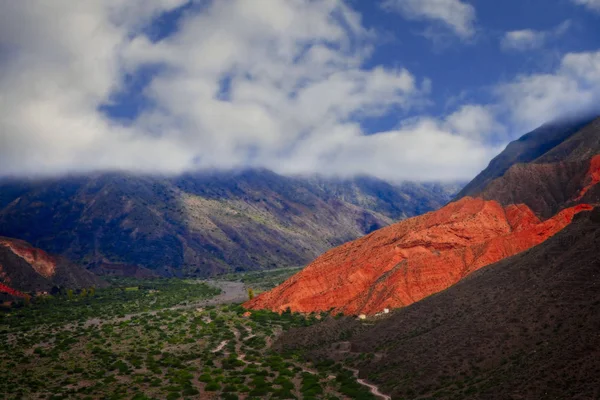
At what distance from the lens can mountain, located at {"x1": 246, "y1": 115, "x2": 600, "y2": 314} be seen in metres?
95.1

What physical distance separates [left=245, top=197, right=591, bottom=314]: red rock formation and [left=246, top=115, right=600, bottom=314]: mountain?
0.21 meters

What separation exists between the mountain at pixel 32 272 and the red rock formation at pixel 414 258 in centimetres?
8939

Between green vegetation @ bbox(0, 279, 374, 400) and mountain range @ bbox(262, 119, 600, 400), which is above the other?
mountain range @ bbox(262, 119, 600, 400)

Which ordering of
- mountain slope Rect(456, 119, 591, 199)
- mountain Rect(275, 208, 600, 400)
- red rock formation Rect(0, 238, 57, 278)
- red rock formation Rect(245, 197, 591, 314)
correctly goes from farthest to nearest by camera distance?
red rock formation Rect(0, 238, 57, 278) < mountain slope Rect(456, 119, 591, 199) < red rock formation Rect(245, 197, 591, 314) < mountain Rect(275, 208, 600, 400)

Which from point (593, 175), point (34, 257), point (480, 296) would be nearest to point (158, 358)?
point (480, 296)

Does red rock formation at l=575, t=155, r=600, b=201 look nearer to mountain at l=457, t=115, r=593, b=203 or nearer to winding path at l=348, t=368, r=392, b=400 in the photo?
mountain at l=457, t=115, r=593, b=203

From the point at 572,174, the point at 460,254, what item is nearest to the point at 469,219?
the point at 460,254

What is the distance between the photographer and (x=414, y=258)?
10156 centimetres

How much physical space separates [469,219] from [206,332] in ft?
206

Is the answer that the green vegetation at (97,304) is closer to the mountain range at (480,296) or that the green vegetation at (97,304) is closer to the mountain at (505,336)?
the mountain range at (480,296)

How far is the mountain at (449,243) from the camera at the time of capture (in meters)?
95.1

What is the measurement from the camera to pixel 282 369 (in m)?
65.6

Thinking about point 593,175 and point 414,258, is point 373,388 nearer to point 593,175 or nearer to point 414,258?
point 414,258

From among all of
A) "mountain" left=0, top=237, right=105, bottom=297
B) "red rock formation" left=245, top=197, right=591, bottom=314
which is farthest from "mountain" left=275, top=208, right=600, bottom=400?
"mountain" left=0, top=237, right=105, bottom=297
